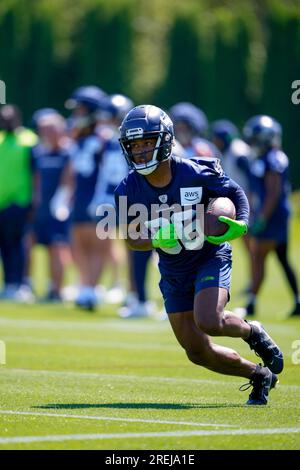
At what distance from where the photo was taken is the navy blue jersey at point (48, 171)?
55.2ft

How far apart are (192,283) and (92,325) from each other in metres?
5.50

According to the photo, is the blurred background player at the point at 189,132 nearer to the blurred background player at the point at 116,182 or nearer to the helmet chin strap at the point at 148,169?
the blurred background player at the point at 116,182

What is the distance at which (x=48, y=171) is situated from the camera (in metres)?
16.9

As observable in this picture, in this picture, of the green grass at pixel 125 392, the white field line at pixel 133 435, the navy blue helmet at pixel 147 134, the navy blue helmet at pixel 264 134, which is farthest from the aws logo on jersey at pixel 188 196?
the navy blue helmet at pixel 264 134

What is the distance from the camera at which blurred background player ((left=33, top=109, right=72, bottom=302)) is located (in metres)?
16.7

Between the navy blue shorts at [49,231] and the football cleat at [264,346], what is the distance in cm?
923

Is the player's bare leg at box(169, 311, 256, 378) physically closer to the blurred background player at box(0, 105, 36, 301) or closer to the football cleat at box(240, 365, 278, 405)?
the football cleat at box(240, 365, 278, 405)

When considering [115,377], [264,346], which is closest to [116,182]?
[115,377]

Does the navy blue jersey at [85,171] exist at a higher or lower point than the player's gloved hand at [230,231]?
lower

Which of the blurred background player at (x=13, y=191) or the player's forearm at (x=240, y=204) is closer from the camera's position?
the player's forearm at (x=240, y=204)

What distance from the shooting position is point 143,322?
13.7 meters
